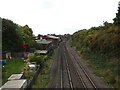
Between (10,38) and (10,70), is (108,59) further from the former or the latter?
(10,38)

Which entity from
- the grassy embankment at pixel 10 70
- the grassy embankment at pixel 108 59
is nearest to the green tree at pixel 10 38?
the grassy embankment at pixel 10 70

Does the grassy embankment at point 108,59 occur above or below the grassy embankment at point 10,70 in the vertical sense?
above

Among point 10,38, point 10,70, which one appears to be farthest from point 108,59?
point 10,38

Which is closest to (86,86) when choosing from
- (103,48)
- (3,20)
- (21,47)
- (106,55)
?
(106,55)

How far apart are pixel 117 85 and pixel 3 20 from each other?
31654mm

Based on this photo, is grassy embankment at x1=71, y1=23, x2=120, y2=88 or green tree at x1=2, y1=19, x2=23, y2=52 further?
green tree at x1=2, y1=19, x2=23, y2=52

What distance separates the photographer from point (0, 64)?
26.4 metres

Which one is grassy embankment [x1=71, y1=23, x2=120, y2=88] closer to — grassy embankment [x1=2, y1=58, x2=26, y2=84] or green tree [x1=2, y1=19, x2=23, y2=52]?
grassy embankment [x1=2, y1=58, x2=26, y2=84]

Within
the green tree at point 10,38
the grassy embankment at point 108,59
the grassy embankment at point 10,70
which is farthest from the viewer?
the green tree at point 10,38

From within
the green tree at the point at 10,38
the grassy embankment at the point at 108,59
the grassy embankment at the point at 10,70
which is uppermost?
the green tree at the point at 10,38

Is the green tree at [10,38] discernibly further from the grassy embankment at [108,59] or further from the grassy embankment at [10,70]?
the grassy embankment at [108,59]

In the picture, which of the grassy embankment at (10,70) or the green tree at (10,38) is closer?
the grassy embankment at (10,70)

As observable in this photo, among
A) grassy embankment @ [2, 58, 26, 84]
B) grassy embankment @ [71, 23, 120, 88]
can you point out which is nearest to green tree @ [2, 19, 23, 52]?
grassy embankment @ [2, 58, 26, 84]

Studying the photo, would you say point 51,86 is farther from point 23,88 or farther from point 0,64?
point 0,64
